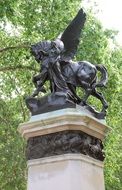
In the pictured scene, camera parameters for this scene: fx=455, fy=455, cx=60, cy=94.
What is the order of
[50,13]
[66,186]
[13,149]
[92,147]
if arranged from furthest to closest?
[13,149], [50,13], [92,147], [66,186]

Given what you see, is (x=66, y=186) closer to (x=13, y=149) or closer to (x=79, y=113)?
(x=79, y=113)

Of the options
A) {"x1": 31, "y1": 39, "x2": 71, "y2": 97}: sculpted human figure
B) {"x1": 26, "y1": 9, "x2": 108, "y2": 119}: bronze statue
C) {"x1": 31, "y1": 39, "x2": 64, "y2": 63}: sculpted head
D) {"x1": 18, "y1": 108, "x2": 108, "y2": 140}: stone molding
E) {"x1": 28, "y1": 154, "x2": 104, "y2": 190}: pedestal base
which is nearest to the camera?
{"x1": 28, "y1": 154, "x2": 104, "y2": 190}: pedestal base

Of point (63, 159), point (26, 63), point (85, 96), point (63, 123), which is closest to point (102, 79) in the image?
point (85, 96)

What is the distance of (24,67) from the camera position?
1720cm

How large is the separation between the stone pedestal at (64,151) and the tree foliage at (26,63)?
7.81 m

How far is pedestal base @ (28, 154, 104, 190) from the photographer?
693 centimetres

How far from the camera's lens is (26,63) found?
17562 mm

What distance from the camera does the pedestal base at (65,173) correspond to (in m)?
6.93

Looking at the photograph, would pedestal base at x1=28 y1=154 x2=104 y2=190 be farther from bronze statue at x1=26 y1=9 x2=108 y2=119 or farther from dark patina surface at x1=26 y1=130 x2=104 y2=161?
bronze statue at x1=26 y1=9 x2=108 y2=119

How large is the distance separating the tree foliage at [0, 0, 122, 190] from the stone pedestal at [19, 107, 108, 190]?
7812mm

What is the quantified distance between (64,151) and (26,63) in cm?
1070

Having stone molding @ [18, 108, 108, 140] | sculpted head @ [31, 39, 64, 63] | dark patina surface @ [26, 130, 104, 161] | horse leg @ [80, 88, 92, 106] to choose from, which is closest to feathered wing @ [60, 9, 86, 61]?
sculpted head @ [31, 39, 64, 63]

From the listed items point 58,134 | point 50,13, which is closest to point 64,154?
point 58,134

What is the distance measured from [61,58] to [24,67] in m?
9.22
